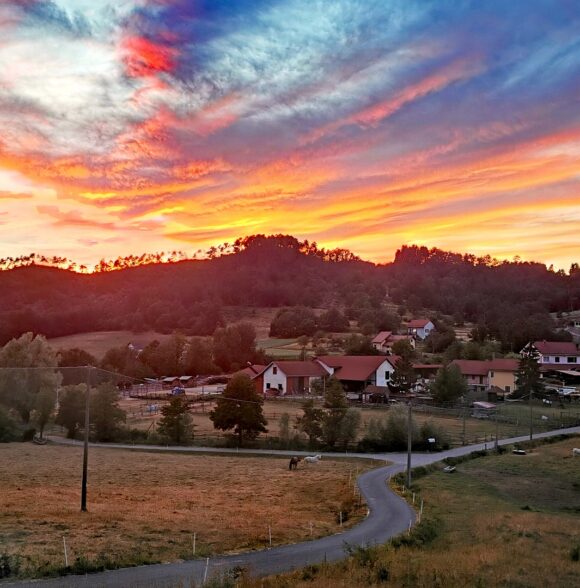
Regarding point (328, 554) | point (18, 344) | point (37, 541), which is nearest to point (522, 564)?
point (328, 554)

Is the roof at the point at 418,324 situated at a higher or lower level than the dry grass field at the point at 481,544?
higher

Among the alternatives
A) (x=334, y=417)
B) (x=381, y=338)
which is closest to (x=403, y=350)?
(x=381, y=338)

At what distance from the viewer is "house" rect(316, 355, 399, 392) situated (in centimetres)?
8931

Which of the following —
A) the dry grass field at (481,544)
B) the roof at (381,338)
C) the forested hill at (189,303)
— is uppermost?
the forested hill at (189,303)

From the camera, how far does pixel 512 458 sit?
48.8 meters

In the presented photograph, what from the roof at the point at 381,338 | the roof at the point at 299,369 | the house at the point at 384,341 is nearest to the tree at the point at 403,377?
the roof at the point at 299,369

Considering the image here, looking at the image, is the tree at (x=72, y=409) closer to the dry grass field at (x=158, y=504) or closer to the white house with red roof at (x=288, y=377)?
the dry grass field at (x=158, y=504)

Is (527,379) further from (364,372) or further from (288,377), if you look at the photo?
(288,377)

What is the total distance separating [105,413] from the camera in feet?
208

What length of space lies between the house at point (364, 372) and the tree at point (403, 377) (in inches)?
159

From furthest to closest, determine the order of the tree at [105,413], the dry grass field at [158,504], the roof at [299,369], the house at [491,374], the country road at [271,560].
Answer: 1. the roof at [299,369]
2. the house at [491,374]
3. the tree at [105,413]
4. the dry grass field at [158,504]
5. the country road at [271,560]

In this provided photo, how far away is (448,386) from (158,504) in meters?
51.6

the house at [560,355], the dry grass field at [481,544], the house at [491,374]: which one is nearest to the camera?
the dry grass field at [481,544]

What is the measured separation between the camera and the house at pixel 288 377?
3536 inches
